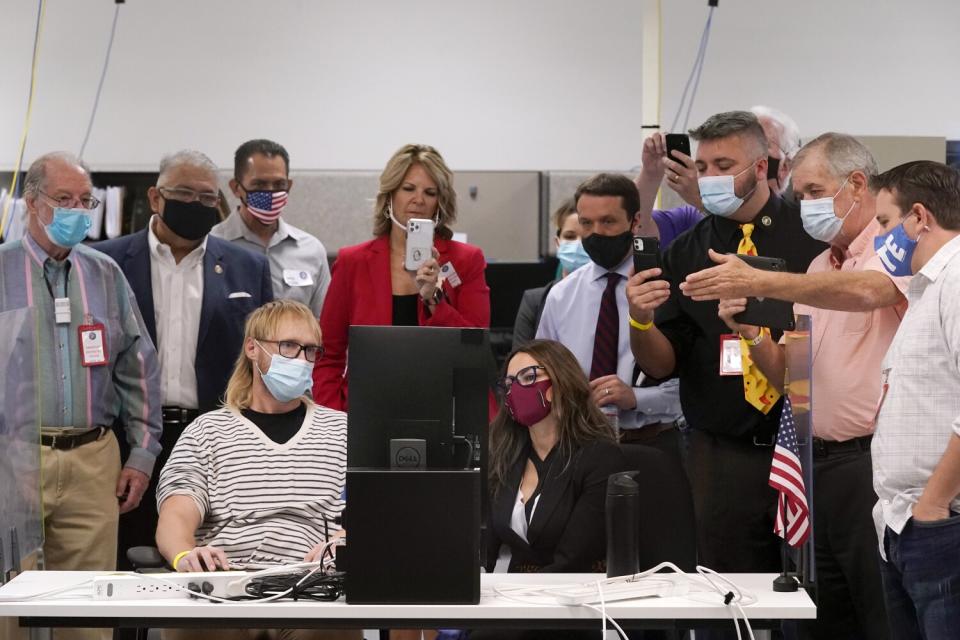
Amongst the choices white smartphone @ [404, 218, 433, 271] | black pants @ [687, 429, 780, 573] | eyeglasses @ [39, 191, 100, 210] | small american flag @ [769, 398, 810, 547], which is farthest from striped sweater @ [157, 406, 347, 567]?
small american flag @ [769, 398, 810, 547]

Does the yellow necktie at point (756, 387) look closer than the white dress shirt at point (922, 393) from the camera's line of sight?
No

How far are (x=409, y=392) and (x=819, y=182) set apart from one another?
1263mm

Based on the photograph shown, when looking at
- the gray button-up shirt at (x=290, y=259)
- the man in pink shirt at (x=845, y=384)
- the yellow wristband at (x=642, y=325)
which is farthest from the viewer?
the gray button-up shirt at (x=290, y=259)

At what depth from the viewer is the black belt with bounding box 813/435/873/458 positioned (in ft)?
8.71

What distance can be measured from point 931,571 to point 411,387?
1.06 meters

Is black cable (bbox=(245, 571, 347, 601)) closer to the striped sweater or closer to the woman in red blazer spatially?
the striped sweater

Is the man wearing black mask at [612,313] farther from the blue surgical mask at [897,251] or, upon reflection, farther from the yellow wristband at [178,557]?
the yellow wristband at [178,557]

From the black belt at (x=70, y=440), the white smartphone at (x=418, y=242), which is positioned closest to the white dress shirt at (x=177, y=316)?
the black belt at (x=70, y=440)

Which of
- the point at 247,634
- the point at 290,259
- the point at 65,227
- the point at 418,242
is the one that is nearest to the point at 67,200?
the point at 65,227

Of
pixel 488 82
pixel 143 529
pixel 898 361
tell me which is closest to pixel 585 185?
pixel 898 361

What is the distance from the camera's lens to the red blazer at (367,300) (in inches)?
134

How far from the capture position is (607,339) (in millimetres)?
3410

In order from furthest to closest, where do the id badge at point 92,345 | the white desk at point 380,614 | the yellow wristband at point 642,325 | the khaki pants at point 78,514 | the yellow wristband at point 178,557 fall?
the id badge at point 92,345 < the khaki pants at point 78,514 < the yellow wristband at point 642,325 < the yellow wristband at point 178,557 < the white desk at point 380,614

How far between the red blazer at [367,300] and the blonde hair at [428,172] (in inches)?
1.8
